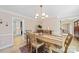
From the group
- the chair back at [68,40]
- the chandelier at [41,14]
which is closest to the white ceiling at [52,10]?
the chandelier at [41,14]

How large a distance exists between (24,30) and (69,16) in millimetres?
888

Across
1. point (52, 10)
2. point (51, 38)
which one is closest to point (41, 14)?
point (52, 10)

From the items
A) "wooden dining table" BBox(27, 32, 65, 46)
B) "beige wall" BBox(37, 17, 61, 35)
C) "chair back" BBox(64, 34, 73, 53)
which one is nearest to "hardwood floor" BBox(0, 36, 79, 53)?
"chair back" BBox(64, 34, 73, 53)

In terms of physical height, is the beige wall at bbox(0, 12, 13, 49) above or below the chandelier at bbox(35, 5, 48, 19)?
below

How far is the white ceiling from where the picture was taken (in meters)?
2.21

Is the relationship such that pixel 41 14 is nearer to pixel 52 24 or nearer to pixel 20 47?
pixel 52 24

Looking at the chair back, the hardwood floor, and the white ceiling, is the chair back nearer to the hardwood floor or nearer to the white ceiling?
the hardwood floor

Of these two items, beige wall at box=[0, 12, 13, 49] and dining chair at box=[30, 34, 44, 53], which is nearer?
beige wall at box=[0, 12, 13, 49]

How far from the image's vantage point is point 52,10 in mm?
2240

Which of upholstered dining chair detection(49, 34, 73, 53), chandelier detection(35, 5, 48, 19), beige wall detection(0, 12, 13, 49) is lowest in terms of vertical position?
upholstered dining chair detection(49, 34, 73, 53)

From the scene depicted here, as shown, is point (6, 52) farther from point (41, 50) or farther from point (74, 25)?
point (74, 25)
